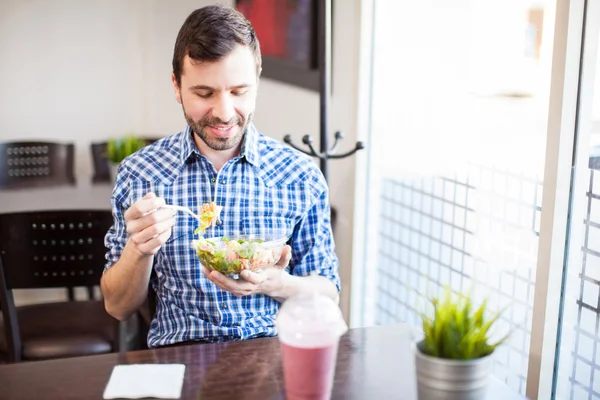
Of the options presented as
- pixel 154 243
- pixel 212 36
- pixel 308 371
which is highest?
pixel 212 36

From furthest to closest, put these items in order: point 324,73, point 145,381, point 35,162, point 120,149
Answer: point 35,162
point 120,149
point 324,73
point 145,381

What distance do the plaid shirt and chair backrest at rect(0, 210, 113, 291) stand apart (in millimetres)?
463

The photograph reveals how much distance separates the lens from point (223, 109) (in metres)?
1.61

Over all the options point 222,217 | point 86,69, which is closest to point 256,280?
point 222,217

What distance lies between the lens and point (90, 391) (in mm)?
1234

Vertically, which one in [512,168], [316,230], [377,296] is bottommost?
[377,296]

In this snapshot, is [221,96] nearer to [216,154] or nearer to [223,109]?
[223,109]

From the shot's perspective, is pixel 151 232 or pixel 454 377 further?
pixel 151 232

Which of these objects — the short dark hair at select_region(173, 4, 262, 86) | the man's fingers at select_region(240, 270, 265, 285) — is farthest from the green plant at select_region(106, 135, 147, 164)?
the man's fingers at select_region(240, 270, 265, 285)

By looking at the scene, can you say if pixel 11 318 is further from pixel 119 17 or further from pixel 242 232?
pixel 119 17

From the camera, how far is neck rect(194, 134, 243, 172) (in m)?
1.75

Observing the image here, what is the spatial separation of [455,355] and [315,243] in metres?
0.70

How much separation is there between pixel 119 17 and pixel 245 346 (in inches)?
155

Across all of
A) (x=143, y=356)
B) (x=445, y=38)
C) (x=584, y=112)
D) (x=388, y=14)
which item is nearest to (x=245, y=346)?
(x=143, y=356)
